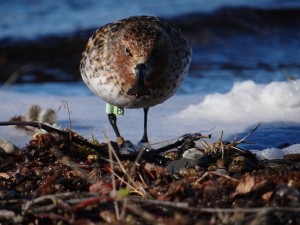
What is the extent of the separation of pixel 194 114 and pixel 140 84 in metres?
1.71

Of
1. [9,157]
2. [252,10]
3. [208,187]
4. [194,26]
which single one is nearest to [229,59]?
[194,26]

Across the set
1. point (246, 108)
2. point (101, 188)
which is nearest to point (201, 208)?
point (101, 188)

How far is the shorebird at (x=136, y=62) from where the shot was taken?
16.8ft

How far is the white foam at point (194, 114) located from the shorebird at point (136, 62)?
0.44 m

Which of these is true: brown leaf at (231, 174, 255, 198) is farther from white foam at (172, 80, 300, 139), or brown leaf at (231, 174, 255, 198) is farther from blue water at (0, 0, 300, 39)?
blue water at (0, 0, 300, 39)

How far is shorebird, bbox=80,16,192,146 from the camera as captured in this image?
512cm

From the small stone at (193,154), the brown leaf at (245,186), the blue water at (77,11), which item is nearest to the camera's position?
the brown leaf at (245,186)

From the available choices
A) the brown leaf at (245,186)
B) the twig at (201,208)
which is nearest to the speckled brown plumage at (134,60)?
the brown leaf at (245,186)

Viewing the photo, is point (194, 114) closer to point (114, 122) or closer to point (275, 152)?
point (114, 122)

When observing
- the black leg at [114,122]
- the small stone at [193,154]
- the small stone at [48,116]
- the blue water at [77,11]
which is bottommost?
the small stone at [193,154]

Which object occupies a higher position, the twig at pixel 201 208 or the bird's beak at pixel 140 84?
the bird's beak at pixel 140 84

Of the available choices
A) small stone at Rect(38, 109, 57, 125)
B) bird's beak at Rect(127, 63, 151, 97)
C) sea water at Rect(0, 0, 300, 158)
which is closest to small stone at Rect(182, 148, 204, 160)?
sea water at Rect(0, 0, 300, 158)

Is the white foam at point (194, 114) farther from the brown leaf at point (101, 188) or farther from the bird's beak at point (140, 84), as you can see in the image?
the brown leaf at point (101, 188)

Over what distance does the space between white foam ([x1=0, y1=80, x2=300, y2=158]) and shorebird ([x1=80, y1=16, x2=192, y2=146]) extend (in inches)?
17.1
